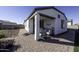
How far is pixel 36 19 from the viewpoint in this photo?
11.3 feet

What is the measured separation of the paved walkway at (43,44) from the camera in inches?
129

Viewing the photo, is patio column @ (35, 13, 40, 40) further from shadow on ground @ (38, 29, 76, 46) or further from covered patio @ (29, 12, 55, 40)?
shadow on ground @ (38, 29, 76, 46)

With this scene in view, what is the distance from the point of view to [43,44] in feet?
11.0

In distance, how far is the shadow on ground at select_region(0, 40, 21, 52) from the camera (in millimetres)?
3217

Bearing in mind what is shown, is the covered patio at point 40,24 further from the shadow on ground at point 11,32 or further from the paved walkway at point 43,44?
the shadow on ground at point 11,32

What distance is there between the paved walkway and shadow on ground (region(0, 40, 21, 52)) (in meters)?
0.11

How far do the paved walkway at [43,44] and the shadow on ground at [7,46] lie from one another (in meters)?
0.11

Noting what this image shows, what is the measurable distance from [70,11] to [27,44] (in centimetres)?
136

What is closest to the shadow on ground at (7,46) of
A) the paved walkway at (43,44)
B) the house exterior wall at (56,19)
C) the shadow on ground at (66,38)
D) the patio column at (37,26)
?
the paved walkway at (43,44)

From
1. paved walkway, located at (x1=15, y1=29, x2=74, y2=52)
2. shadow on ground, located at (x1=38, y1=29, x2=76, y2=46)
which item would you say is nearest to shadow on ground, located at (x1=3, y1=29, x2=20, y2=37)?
paved walkway, located at (x1=15, y1=29, x2=74, y2=52)
